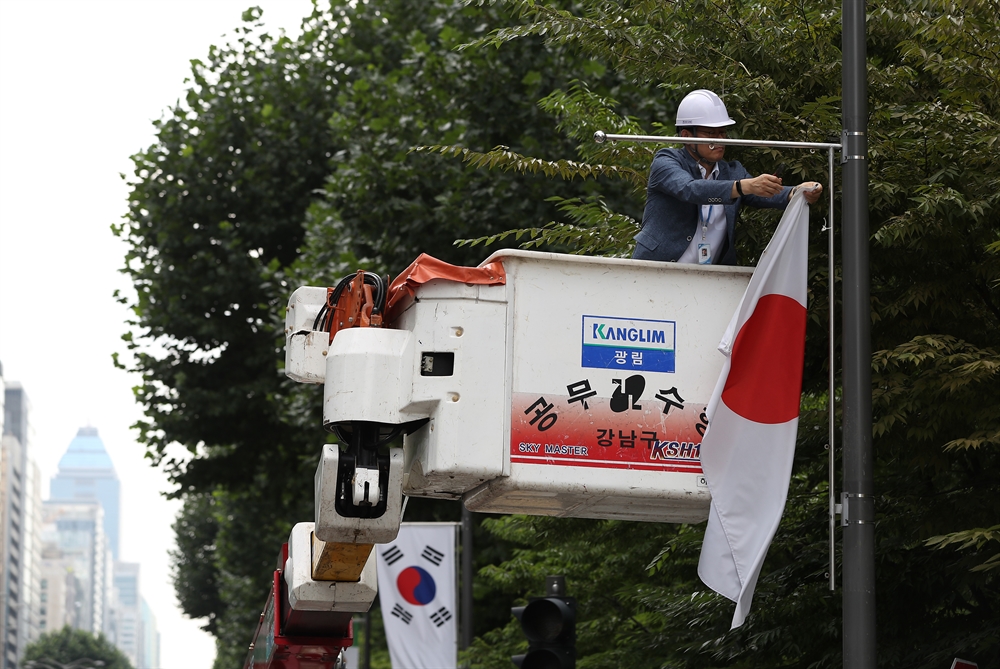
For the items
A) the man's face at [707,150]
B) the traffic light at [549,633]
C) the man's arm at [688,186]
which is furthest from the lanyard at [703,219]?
the traffic light at [549,633]

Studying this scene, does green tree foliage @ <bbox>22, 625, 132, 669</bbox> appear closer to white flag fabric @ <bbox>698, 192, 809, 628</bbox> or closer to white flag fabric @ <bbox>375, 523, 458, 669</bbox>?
white flag fabric @ <bbox>375, 523, 458, 669</bbox>

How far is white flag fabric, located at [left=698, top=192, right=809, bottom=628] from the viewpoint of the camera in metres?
6.75

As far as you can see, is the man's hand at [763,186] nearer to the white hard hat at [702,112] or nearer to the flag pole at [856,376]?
the flag pole at [856,376]

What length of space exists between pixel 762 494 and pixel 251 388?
78.4 ft

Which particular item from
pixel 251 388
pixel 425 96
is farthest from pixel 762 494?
pixel 251 388

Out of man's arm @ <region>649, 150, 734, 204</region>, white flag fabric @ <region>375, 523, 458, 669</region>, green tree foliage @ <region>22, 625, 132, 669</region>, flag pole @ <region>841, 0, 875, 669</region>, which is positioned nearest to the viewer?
flag pole @ <region>841, 0, 875, 669</region>

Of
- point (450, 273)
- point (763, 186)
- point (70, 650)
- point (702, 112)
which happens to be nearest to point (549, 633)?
point (450, 273)

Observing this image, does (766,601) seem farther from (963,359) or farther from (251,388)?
(251,388)

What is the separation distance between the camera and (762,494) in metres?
6.92

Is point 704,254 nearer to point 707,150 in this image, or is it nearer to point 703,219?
point 703,219

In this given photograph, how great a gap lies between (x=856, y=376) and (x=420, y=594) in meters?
12.1

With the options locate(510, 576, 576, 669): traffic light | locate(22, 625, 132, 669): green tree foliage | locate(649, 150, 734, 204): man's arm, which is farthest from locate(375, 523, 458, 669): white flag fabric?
locate(22, 625, 132, 669): green tree foliage

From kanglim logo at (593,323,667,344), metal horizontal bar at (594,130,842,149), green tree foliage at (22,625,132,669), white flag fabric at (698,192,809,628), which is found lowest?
green tree foliage at (22,625,132,669)

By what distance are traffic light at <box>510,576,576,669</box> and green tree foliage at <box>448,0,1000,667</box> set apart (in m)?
1.76
